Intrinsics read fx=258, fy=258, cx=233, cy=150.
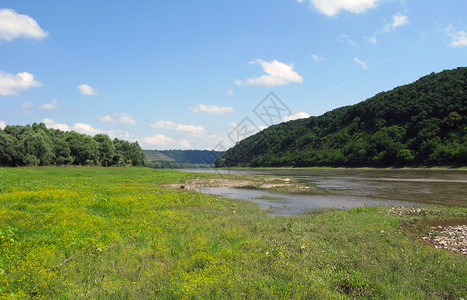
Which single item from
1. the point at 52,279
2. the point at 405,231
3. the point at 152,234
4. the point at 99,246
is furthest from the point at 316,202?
the point at 52,279

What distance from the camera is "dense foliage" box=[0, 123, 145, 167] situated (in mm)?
83312

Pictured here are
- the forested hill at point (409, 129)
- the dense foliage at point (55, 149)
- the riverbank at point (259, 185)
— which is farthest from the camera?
the forested hill at point (409, 129)

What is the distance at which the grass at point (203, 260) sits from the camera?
297 inches

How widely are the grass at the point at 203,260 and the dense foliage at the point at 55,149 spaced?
285 ft

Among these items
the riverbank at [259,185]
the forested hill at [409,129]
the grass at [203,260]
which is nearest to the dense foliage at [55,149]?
the riverbank at [259,185]

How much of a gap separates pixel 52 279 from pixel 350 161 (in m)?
131

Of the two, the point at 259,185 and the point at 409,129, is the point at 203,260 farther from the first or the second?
the point at 409,129

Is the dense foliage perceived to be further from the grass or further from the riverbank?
the grass

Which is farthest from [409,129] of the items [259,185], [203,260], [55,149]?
[55,149]

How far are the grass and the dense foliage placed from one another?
86917 mm

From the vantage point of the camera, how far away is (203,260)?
9711 mm

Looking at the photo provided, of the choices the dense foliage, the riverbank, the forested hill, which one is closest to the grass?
the riverbank

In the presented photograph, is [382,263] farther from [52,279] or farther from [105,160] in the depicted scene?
[105,160]

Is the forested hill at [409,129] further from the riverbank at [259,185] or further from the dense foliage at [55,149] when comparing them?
the dense foliage at [55,149]
